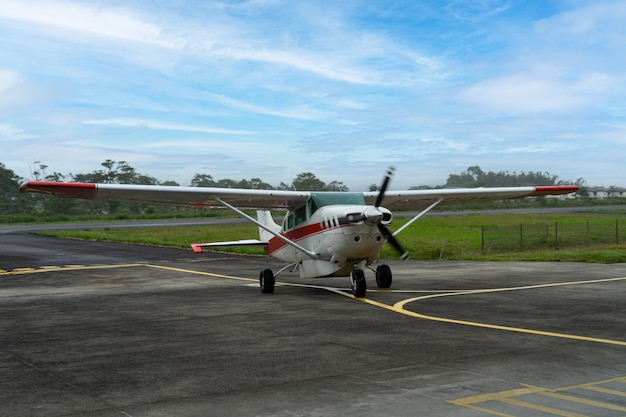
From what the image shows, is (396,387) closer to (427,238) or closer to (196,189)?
(196,189)

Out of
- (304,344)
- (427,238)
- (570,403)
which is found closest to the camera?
(570,403)

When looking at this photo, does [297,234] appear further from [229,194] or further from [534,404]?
[534,404]

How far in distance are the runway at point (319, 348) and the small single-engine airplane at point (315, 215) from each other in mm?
836

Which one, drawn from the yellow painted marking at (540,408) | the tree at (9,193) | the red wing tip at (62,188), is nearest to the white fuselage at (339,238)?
the red wing tip at (62,188)

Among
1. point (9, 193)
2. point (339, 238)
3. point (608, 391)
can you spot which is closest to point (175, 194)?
point (339, 238)

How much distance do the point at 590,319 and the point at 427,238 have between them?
89.2 ft

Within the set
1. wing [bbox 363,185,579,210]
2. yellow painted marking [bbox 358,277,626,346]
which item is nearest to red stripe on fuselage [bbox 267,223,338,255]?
yellow painted marking [bbox 358,277,626,346]

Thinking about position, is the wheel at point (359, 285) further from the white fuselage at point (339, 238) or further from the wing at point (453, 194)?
the wing at point (453, 194)

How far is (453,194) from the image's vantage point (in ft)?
68.3

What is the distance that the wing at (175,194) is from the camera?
637 inches

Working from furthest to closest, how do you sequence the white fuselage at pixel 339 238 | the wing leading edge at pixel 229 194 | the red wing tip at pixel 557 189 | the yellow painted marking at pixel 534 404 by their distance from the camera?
the red wing tip at pixel 557 189, the wing leading edge at pixel 229 194, the white fuselage at pixel 339 238, the yellow painted marking at pixel 534 404

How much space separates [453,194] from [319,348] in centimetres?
1198

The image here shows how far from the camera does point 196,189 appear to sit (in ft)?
57.9

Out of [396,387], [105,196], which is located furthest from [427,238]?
[396,387]
